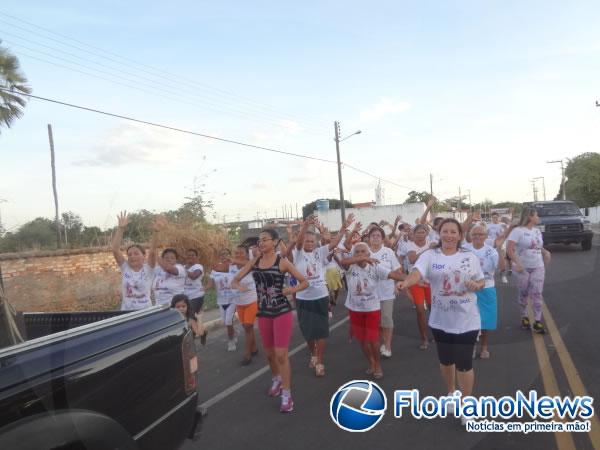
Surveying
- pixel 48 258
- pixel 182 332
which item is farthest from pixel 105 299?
pixel 182 332

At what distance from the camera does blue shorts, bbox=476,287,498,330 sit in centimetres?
518

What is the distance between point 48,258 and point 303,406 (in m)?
8.89

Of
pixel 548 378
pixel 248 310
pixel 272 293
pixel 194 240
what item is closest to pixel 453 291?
pixel 272 293

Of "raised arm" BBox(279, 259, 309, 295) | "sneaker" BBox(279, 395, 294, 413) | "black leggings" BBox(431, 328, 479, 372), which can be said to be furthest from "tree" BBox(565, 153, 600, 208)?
"sneaker" BBox(279, 395, 294, 413)

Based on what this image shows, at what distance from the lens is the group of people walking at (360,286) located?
149 inches

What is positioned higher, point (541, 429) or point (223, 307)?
point (223, 307)

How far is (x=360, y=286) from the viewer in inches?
206

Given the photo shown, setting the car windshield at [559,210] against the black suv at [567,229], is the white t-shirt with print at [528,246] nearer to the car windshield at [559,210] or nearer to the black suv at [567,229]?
the black suv at [567,229]

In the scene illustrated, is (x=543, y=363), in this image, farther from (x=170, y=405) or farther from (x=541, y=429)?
(x=170, y=405)

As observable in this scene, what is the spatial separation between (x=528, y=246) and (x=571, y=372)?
83.1 inches

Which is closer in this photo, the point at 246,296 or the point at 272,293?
the point at 272,293

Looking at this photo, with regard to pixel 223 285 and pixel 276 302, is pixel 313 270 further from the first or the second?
pixel 223 285

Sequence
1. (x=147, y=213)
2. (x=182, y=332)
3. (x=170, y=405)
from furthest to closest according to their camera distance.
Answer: (x=147, y=213), (x=182, y=332), (x=170, y=405)

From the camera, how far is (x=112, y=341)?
7.16 ft
